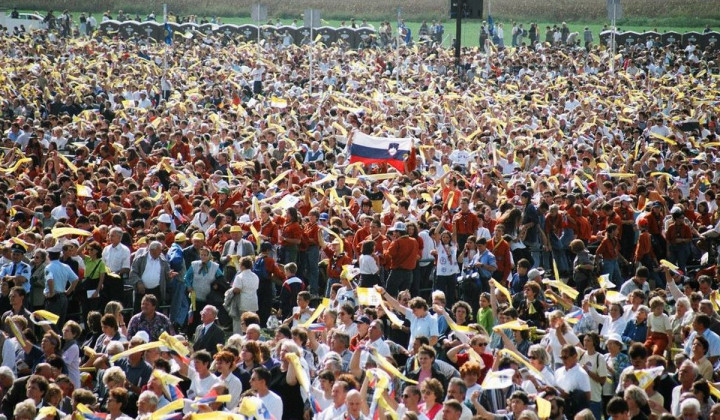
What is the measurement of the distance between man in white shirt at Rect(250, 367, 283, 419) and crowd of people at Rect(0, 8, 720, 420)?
0.02m

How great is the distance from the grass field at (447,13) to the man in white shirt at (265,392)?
56.2 meters

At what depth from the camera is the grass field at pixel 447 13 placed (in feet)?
225

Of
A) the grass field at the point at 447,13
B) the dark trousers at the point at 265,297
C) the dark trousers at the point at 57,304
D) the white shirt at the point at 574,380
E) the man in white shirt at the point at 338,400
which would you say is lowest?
the dark trousers at the point at 265,297

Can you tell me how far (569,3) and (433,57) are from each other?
30052 mm

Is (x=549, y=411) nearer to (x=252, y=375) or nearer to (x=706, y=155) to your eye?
(x=252, y=375)

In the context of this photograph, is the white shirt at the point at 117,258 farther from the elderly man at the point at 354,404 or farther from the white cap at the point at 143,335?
the elderly man at the point at 354,404

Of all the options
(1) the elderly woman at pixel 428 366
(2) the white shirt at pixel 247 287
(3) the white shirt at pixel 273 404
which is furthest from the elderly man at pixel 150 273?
(3) the white shirt at pixel 273 404

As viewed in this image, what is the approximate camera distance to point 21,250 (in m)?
13.5

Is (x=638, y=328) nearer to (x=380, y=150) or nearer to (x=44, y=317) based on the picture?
(x=44, y=317)

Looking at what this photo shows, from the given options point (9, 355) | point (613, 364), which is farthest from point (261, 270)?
point (613, 364)

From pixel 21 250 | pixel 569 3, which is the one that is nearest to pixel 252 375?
pixel 21 250

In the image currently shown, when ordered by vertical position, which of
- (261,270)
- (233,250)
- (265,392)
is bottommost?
(261,270)

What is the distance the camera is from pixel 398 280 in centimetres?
1490

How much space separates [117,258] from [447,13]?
61.2 metres
